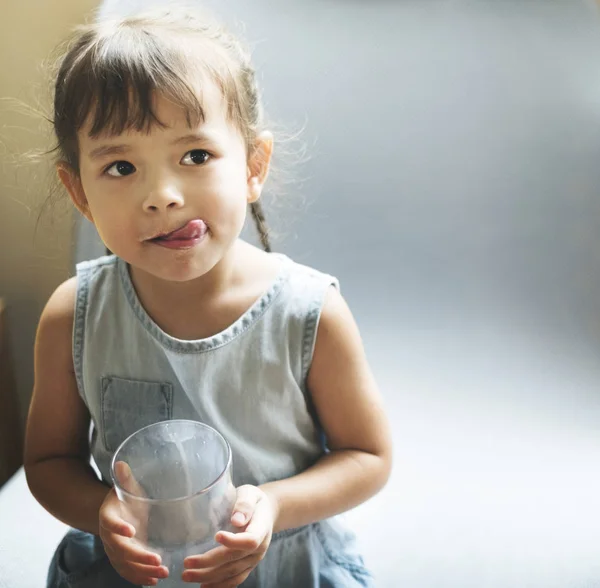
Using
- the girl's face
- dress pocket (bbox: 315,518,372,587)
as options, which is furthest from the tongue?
dress pocket (bbox: 315,518,372,587)

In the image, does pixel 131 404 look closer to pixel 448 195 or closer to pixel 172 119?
pixel 172 119

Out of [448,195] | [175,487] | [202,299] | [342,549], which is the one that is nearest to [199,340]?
[202,299]

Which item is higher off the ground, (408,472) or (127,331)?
(127,331)

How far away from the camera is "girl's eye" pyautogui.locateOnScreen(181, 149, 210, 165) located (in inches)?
24.0

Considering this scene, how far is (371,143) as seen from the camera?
983 mm

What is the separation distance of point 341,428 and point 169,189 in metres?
0.29

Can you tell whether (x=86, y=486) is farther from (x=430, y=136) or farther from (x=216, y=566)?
(x=430, y=136)

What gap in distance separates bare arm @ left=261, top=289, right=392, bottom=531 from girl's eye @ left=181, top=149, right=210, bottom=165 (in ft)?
0.60

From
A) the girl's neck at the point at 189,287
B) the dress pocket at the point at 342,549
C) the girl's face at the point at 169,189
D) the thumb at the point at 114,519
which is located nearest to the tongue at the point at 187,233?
the girl's face at the point at 169,189

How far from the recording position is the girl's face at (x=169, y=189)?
1.96 feet

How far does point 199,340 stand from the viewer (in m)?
0.70

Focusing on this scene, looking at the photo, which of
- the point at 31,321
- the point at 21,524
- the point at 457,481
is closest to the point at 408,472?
the point at 457,481

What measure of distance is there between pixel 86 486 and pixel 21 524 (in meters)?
0.17

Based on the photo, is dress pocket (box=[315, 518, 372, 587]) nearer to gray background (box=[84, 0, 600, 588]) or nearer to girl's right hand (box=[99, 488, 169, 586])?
gray background (box=[84, 0, 600, 588])
